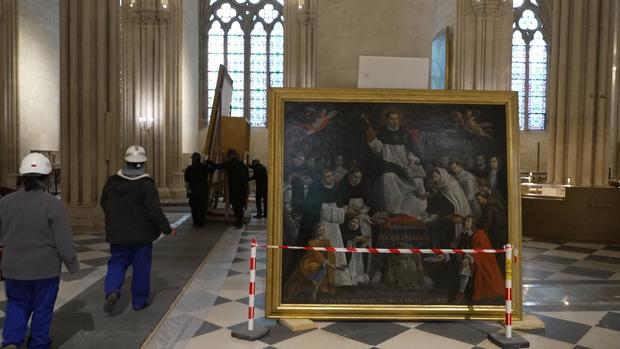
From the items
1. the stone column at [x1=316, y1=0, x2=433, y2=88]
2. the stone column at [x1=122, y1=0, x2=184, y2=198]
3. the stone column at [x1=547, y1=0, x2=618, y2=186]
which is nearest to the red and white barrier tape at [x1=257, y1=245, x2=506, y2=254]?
the stone column at [x1=316, y1=0, x2=433, y2=88]

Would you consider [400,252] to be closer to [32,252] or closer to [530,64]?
[32,252]

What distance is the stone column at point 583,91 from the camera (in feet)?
39.7

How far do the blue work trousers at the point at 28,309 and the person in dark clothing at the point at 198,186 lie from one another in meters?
8.11

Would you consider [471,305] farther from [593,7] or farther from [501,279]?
[593,7]

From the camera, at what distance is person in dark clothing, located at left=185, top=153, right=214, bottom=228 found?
12133 millimetres

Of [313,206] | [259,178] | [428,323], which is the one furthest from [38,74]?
[428,323]

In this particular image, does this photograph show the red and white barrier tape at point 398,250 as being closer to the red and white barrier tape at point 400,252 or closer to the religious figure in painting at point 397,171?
the red and white barrier tape at point 400,252

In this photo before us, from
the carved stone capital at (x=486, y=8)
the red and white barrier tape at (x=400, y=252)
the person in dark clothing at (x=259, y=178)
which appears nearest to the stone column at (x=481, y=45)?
the carved stone capital at (x=486, y=8)

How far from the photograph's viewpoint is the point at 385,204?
5199mm

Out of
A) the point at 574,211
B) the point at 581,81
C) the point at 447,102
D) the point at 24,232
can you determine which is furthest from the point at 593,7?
the point at 24,232

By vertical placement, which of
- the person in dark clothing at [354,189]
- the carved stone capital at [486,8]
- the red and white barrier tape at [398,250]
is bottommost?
the red and white barrier tape at [398,250]

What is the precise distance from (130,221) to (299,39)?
66.2 feet

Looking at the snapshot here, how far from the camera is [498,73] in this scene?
1750 centimetres

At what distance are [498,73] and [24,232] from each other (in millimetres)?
16430
